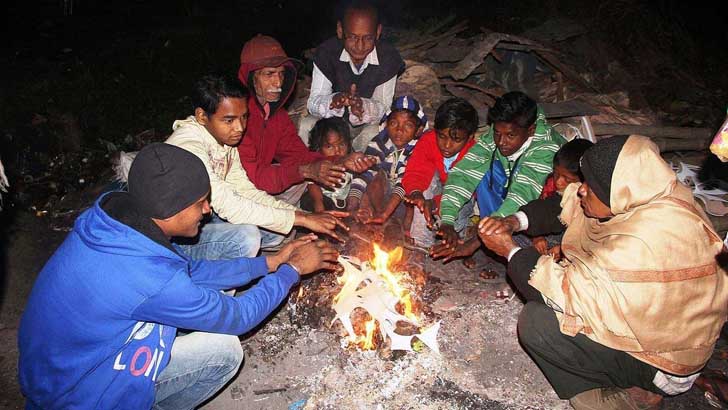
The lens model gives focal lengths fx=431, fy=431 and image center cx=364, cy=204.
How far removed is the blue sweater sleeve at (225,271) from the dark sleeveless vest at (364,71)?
315 centimetres

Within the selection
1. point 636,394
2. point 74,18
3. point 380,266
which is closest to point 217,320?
point 380,266

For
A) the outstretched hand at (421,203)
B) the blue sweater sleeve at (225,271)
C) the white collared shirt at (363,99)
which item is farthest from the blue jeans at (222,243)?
the white collared shirt at (363,99)

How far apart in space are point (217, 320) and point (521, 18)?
9647mm

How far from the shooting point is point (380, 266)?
4098 mm

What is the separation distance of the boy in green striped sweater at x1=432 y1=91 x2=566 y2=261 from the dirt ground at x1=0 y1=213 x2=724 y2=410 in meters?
0.78

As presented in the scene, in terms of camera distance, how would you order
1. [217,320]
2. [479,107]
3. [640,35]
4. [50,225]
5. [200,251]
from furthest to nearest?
[640,35], [479,107], [50,225], [200,251], [217,320]

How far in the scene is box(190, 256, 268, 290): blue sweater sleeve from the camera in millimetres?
3072

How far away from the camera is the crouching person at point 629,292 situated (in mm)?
2463

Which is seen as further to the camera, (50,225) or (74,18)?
(74,18)

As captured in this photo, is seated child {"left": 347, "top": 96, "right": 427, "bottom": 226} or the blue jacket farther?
seated child {"left": 347, "top": 96, "right": 427, "bottom": 226}

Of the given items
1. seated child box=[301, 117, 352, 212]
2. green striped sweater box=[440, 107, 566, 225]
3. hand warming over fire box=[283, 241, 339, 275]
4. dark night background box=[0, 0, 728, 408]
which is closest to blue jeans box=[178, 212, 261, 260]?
hand warming over fire box=[283, 241, 339, 275]

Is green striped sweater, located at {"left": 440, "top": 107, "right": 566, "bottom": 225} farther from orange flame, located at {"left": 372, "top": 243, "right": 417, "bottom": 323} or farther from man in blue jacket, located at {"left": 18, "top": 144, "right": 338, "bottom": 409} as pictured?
man in blue jacket, located at {"left": 18, "top": 144, "right": 338, "bottom": 409}

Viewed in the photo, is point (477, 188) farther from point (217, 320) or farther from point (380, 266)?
point (217, 320)

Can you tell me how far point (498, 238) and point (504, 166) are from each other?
1316mm
